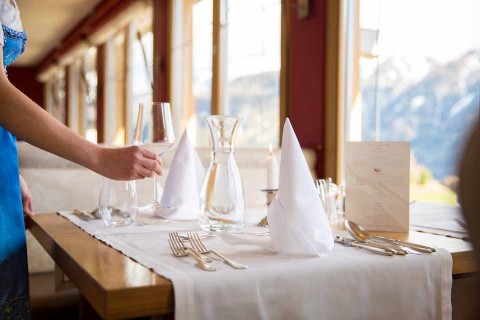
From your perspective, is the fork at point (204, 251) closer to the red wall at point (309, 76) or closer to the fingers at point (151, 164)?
the fingers at point (151, 164)

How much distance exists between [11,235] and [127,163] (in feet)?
1.19

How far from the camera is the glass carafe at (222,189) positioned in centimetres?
114

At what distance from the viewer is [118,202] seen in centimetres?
121

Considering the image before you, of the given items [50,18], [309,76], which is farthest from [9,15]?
[50,18]

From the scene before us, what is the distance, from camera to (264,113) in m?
3.53

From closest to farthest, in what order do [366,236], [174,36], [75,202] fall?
[366,236]
[75,202]
[174,36]

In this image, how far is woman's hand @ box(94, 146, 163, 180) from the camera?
3.41ft

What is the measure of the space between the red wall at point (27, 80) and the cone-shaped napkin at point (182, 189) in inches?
513

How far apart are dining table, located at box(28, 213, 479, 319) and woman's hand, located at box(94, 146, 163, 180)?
0.47 ft

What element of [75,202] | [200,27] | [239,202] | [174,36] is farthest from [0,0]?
[174,36]

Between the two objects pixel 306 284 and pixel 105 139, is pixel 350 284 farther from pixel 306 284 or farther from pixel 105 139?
pixel 105 139

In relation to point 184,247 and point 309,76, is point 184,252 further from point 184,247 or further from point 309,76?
point 309,76

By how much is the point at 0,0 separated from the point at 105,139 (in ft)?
20.3

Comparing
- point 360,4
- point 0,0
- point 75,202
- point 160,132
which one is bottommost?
point 75,202
